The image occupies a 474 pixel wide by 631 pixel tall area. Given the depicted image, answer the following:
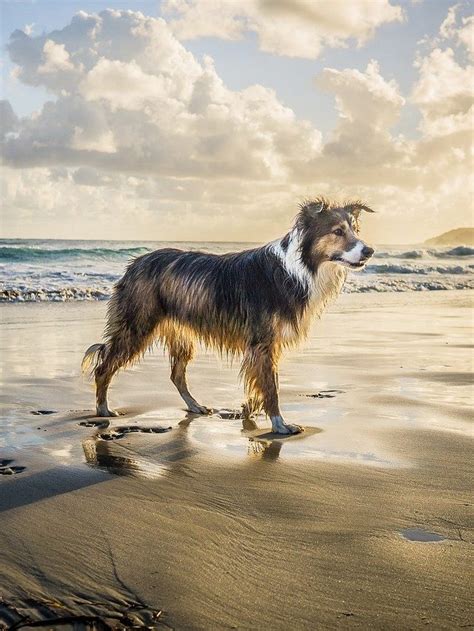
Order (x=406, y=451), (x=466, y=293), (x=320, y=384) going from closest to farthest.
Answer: (x=406, y=451) < (x=320, y=384) < (x=466, y=293)

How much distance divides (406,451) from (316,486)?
3.17 ft

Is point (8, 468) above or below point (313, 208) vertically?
below

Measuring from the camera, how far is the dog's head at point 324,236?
5965 millimetres

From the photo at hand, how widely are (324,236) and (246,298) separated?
0.81 metres

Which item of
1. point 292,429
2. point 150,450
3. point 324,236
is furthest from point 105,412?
point 324,236

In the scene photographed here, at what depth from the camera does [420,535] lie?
333 centimetres

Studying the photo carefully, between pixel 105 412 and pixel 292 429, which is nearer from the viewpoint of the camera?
pixel 292 429

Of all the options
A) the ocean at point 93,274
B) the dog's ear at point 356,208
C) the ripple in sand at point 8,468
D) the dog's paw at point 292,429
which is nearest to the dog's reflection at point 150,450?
the dog's paw at point 292,429

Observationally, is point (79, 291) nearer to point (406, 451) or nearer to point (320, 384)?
point (320, 384)

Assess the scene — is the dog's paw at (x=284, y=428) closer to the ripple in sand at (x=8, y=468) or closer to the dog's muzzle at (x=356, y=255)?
the dog's muzzle at (x=356, y=255)

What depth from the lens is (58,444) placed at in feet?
16.3

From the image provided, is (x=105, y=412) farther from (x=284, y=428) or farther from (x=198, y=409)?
(x=284, y=428)

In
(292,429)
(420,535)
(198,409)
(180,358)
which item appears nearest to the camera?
(420,535)

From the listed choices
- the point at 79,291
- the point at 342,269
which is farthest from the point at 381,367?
the point at 79,291
